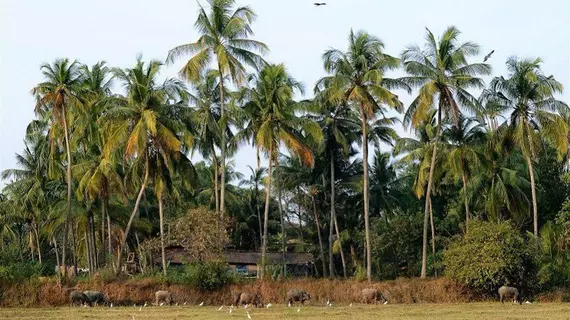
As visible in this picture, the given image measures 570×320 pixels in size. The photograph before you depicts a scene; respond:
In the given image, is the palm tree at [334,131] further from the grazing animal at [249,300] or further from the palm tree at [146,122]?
the grazing animal at [249,300]

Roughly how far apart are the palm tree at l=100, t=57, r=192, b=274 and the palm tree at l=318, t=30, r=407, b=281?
8483mm

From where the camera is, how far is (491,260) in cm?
3731

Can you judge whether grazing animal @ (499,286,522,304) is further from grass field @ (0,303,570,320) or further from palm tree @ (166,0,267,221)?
palm tree @ (166,0,267,221)

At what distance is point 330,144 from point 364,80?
10058 mm

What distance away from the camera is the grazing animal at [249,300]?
34906 mm

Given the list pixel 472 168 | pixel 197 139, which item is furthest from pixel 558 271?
pixel 197 139

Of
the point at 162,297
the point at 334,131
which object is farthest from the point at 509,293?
the point at 334,131

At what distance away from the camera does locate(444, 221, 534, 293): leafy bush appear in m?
37.3

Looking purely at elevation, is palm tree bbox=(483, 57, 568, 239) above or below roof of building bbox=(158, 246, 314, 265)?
above

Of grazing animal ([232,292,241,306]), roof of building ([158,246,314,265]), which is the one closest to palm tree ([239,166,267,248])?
roof of building ([158,246,314,265])

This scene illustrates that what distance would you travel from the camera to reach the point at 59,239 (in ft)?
220

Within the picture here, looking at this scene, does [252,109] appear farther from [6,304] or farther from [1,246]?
[1,246]

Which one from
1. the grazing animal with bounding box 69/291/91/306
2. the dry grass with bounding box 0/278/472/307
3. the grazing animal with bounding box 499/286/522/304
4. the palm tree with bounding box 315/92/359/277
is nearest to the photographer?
the grazing animal with bounding box 69/291/91/306

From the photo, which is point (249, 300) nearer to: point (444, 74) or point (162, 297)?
point (162, 297)
